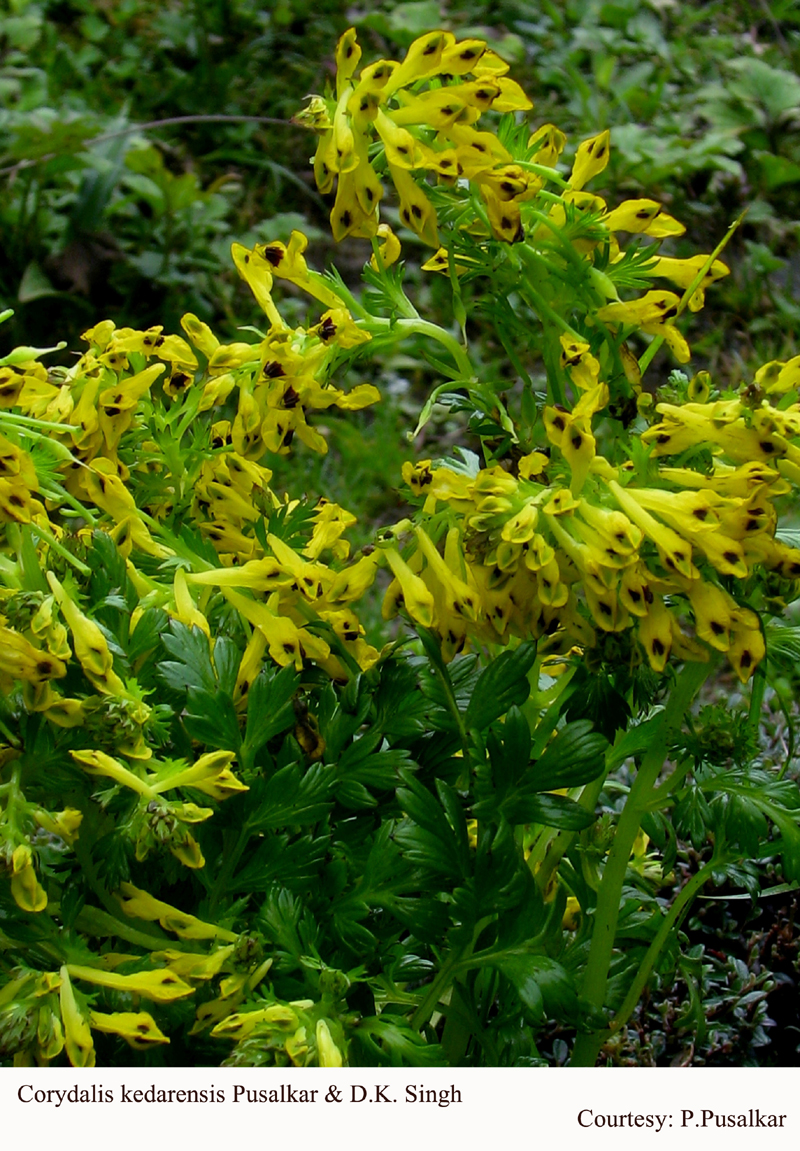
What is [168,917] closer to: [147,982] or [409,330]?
[147,982]

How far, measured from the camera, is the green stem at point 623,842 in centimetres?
120

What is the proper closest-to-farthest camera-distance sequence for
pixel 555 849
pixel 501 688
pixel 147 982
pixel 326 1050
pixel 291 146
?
1. pixel 326 1050
2. pixel 147 982
3. pixel 501 688
4. pixel 555 849
5. pixel 291 146

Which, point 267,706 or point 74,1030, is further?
point 267,706

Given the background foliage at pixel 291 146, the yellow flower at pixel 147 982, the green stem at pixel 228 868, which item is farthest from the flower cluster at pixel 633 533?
the background foliage at pixel 291 146

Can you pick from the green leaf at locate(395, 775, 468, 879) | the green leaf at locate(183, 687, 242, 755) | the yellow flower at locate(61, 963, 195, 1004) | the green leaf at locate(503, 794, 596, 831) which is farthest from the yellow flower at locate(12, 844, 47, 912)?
the green leaf at locate(503, 794, 596, 831)

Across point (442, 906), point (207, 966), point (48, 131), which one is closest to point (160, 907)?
point (207, 966)

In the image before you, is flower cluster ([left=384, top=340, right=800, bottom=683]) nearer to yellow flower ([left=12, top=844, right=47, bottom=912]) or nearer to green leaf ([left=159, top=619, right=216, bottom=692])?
green leaf ([left=159, top=619, right=216, bottom=692])

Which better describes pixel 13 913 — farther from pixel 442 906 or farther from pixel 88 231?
pixel 88 231

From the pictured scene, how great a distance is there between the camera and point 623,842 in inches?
48.4

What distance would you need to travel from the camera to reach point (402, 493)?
1.28 metres

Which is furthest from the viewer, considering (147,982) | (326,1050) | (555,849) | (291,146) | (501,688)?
(291,146)

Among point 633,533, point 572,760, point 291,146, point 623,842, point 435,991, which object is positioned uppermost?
point 633,533

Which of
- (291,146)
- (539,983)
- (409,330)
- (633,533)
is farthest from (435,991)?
(291,146)

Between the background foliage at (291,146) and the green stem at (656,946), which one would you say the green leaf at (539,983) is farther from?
the background foliage at (291,146)
